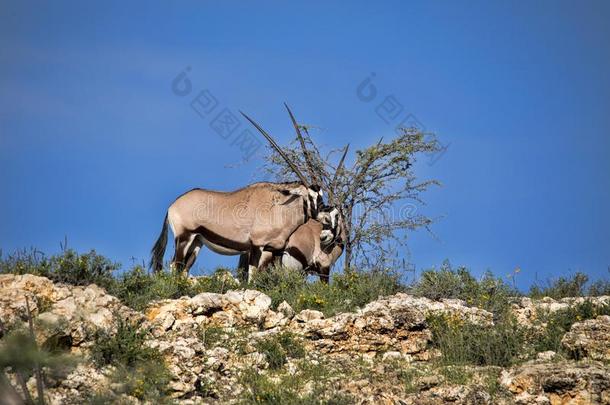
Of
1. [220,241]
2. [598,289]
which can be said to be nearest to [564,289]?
[598,289]

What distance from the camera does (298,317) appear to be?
38.5 ft

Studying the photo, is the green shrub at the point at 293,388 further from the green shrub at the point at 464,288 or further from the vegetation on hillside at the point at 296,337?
the green shrub at the point at 464,288

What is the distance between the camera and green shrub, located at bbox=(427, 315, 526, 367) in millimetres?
10805

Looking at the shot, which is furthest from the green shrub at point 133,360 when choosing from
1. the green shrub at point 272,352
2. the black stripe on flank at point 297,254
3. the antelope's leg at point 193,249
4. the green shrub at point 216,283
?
the black stripe on flank at point 297,254

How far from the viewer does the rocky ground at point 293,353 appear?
9617mm

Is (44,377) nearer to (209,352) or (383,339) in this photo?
(209,352)

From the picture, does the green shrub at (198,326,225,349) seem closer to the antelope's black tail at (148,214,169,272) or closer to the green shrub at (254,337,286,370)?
the green shrub at (254,337,286,370)

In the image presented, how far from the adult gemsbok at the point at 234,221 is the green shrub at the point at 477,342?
23.5 feet

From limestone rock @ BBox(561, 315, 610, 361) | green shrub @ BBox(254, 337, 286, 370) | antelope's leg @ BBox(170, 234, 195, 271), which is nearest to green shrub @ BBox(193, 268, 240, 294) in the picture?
green shrub @ BBox(254, 337, 286, 370)

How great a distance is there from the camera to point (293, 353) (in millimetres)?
10867

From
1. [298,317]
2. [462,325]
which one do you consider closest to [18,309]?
[298,317]

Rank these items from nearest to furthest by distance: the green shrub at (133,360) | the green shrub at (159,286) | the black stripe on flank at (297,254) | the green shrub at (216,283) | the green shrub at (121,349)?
the green shrub at (133,360) < the green shrub at (121,349) < the green shrub at (159,286) < the green shrub at (216,283) < the black stripe on flank at (297,254)

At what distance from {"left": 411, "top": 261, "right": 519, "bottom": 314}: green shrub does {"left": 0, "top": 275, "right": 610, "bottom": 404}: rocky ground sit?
0.86 m

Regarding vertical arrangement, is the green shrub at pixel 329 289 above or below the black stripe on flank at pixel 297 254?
below
